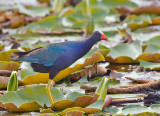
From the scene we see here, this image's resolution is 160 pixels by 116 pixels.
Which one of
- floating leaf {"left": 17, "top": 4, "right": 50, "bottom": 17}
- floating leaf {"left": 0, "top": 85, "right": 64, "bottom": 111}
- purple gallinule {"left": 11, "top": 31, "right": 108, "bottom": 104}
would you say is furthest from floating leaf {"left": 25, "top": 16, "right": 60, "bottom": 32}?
floating leaf {"left": 0, "top": 85, "right": 64, "bottom": 111}

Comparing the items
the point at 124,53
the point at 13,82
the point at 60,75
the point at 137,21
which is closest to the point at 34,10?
the point at 137,21

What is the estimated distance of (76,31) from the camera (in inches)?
239

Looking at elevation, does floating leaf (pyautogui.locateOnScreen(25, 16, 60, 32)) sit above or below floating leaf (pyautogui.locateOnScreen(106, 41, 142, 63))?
above

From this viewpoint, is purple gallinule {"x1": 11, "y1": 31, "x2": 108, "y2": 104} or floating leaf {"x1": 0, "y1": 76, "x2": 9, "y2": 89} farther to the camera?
floating leaf {"x1": 0, "y1": 76, "x2": 9, "y2": 89}

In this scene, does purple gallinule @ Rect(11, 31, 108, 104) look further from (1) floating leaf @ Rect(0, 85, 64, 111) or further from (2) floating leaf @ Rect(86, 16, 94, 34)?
(2) floating leaf @ Rect(86, 16, 94, 34)

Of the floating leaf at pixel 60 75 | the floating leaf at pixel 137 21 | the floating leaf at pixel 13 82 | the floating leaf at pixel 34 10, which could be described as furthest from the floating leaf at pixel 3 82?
the floating leaf at pixel 34 10

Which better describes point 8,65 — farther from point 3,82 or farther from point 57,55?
point 57,55

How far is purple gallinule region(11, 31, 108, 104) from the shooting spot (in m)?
3.22

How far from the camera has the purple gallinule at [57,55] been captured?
3.22m

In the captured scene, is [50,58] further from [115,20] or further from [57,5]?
[57,5]

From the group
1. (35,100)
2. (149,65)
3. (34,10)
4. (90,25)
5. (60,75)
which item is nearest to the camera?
(35,100)

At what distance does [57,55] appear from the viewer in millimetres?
3270

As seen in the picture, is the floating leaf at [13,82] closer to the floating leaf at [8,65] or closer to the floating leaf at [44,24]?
the floating leaf at [8,65]

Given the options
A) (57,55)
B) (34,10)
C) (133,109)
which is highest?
(34,10)
